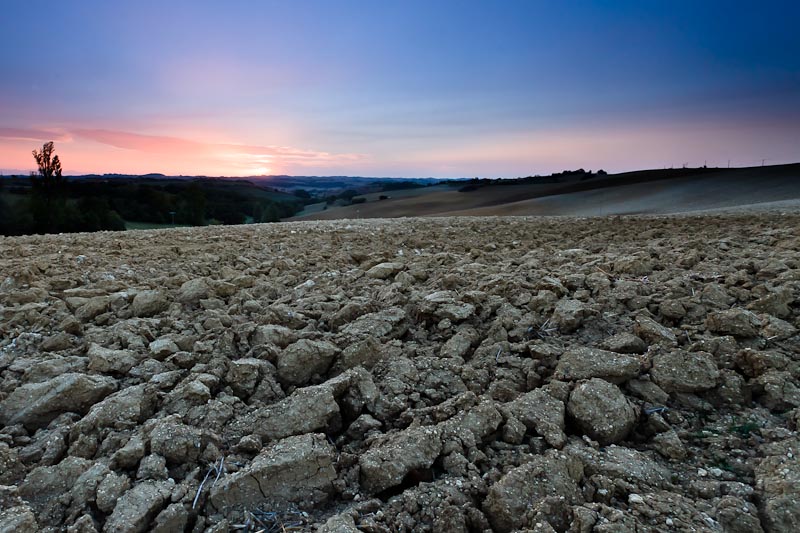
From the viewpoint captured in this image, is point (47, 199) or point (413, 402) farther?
point (47, 199)

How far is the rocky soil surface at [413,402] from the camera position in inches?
77.1

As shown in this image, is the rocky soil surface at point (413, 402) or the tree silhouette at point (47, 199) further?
the tree silhouette at point (47, 199)

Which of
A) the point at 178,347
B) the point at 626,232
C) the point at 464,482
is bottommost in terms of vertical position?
the point at 464,482

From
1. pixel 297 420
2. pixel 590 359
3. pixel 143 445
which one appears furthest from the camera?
pixel 590 359

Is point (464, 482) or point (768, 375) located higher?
point (768, 375)

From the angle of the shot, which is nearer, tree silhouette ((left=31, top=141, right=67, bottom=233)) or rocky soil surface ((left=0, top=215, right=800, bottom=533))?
rocky soil surface ((left=0, top=215, right=800, bottom=533))

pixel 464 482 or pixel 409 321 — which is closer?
pixel 464 482

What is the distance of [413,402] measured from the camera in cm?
266

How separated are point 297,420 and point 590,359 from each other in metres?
1.80

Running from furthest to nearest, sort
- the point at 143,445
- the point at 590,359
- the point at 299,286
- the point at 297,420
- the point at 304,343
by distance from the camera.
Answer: the point at 299,286 < the point at 304,343 < the point at 590,359 < the point at 297,420 < the point at 143,445

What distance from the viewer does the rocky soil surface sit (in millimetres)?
1959

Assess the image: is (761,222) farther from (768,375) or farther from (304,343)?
(304,343)

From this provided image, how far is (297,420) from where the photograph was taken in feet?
8.14

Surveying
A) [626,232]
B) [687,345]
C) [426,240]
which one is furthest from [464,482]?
[626,232]
